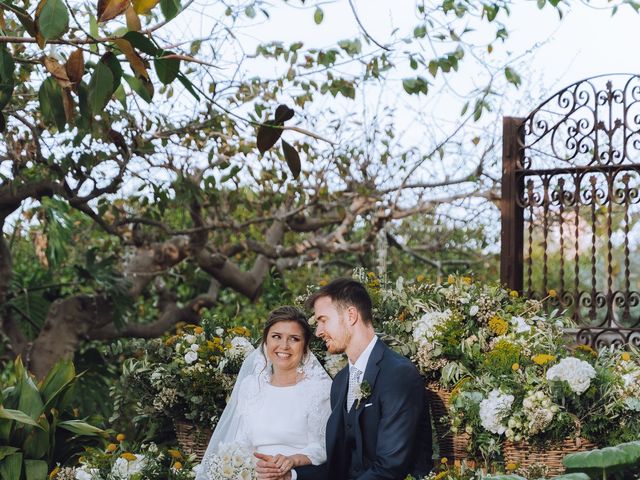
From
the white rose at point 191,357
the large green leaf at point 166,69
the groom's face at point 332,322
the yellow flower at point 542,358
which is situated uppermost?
the large green leaf at point 166,69

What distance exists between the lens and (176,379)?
5969mm

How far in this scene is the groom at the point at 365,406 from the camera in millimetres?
4430

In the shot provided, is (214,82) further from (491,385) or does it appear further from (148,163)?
(491,385)

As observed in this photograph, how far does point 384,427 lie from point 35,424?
9.12ft

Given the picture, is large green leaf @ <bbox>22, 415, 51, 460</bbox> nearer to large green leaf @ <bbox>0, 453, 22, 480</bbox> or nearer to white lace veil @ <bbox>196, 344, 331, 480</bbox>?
large green leaf @ <bbox>0, 453, 22, 480</bbox>

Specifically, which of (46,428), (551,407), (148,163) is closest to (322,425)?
(551,407)

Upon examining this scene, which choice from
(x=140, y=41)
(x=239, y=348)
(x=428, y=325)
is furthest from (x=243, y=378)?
(x=140, y=41)

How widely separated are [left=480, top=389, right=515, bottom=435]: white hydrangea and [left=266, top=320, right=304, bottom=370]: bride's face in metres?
1.08

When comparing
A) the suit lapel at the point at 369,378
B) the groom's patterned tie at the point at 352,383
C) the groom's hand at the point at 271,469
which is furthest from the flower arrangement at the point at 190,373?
the suit lapel at the point at 369,378

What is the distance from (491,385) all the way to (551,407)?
1.30 feet

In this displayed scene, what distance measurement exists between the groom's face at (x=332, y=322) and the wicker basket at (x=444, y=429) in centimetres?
68

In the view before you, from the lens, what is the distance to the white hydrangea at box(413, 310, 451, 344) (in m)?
5.18

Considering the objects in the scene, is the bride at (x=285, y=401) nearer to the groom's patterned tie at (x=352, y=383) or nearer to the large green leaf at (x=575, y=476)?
the groom's patterned tie at (x=352, y=383)

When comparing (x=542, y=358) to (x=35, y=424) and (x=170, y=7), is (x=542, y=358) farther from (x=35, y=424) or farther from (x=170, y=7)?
(x=35, y=424)
